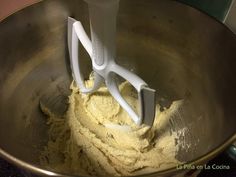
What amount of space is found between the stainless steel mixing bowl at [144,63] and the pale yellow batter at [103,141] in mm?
25

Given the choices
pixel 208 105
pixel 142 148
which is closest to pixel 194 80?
pixel 208 105

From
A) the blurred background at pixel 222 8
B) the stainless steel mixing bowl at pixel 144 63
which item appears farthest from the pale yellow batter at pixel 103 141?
the blurred background at pixel 222 8

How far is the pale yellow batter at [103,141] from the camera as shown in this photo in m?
0.63

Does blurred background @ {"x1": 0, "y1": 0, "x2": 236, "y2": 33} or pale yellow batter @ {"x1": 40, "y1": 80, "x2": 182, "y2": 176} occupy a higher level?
blurred background @ {"x1": 0, "y1": 0, "x2": 236, "y2": 33}

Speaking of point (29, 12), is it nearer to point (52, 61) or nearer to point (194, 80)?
point (52, 61)

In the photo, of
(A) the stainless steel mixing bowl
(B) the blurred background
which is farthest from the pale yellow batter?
(B) the blurred background

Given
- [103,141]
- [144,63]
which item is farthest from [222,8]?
[103,141]

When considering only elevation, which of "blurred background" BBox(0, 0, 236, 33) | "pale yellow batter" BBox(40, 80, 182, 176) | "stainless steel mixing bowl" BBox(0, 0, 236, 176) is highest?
"blurred background" BBox(0, 0, 236, 33)

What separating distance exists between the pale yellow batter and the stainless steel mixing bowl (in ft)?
0.08

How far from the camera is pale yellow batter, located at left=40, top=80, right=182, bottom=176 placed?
2.08 ft

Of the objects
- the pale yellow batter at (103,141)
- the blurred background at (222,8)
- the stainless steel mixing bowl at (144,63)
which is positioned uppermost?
the blurred background at (222,8)

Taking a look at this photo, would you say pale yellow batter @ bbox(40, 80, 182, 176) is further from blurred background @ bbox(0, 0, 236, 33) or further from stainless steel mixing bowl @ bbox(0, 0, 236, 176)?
blurred background @ bbox(0, 0, 236, 33)

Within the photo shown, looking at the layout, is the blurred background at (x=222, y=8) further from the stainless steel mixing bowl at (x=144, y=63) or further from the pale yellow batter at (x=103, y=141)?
the pale yellow batter at (x=103, y=141)

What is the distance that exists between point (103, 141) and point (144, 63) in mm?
187
